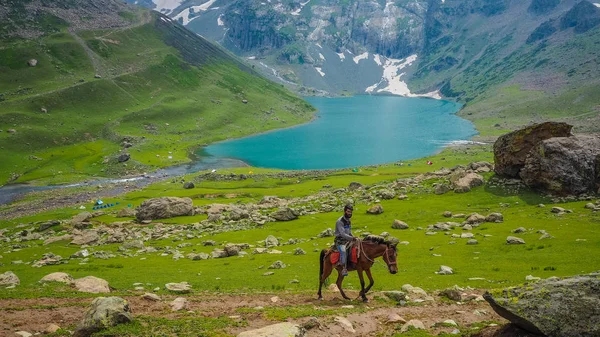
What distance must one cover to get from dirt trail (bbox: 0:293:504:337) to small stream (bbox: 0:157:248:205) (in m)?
101

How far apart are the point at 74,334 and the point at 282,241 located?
34.4 meters

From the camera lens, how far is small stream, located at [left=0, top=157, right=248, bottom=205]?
370ft

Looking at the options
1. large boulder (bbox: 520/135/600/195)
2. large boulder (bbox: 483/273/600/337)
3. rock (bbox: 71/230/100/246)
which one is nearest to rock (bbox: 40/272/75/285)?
rock (bbox: 71/230/100/246)

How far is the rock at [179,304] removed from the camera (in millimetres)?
22186

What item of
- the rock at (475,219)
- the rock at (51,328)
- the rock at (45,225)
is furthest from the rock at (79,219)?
the rock at (475,219)

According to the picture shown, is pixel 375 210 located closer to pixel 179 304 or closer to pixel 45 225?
pixel 179 304

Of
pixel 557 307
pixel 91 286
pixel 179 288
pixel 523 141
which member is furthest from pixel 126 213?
pixel 557 307

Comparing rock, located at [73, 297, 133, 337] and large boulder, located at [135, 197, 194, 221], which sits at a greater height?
large boulder, located at [135, 197, 194, 221]

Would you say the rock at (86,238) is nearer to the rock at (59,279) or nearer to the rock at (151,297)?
the rock at (59,279)

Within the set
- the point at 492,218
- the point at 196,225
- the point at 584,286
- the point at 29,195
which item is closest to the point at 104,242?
the point at 196,225

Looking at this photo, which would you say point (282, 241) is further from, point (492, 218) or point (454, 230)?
point (492, 218)

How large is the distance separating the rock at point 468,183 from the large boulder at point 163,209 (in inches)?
1862

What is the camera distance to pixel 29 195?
108m

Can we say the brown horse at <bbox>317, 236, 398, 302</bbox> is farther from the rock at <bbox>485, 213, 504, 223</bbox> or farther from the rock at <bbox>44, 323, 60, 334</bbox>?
the rock at <bbox>485, 213, 504, 223</bbox>
